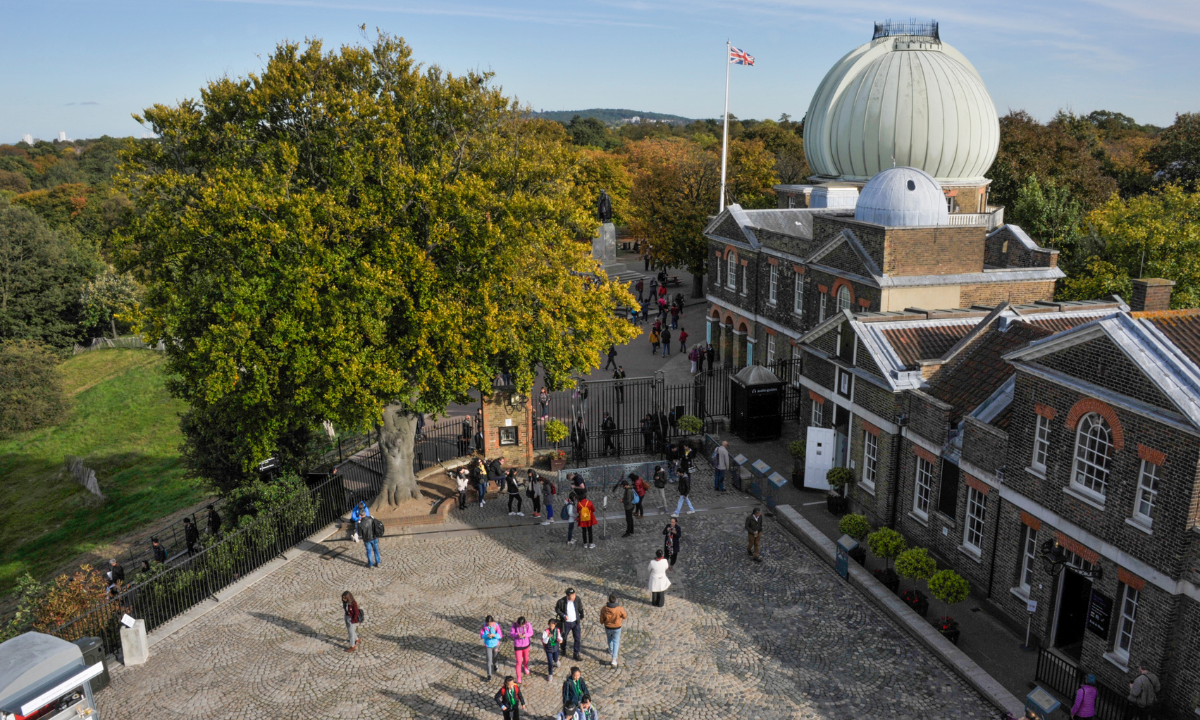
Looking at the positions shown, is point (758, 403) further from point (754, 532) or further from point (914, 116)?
point (914, 116)

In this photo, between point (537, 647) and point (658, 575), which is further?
point (658, 575)

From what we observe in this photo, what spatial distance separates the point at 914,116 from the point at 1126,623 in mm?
26943

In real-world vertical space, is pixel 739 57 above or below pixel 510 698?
above

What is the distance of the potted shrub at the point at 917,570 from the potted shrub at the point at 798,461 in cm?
715

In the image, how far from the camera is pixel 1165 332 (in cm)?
1562

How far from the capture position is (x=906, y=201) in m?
28.9

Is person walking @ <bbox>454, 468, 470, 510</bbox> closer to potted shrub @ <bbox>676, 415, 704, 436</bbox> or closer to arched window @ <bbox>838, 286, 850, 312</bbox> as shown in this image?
potted shrub @ <bbox>676, 415, 704, 436</bbox>

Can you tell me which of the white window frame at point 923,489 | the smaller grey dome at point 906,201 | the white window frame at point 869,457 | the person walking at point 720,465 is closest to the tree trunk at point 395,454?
the person walking at point 720,465

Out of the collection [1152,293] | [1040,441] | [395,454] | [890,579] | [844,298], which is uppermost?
[1152,293]

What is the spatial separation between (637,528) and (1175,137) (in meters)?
54.7

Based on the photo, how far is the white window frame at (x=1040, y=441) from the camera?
1648 centimetres

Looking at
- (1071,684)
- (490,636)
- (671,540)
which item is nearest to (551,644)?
(490,636)

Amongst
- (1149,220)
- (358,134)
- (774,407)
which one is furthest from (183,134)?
(1149,220)

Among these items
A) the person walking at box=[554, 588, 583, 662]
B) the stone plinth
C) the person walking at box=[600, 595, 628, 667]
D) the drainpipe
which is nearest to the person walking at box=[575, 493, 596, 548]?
the person walking at box=[554, 588, 583, 662]
